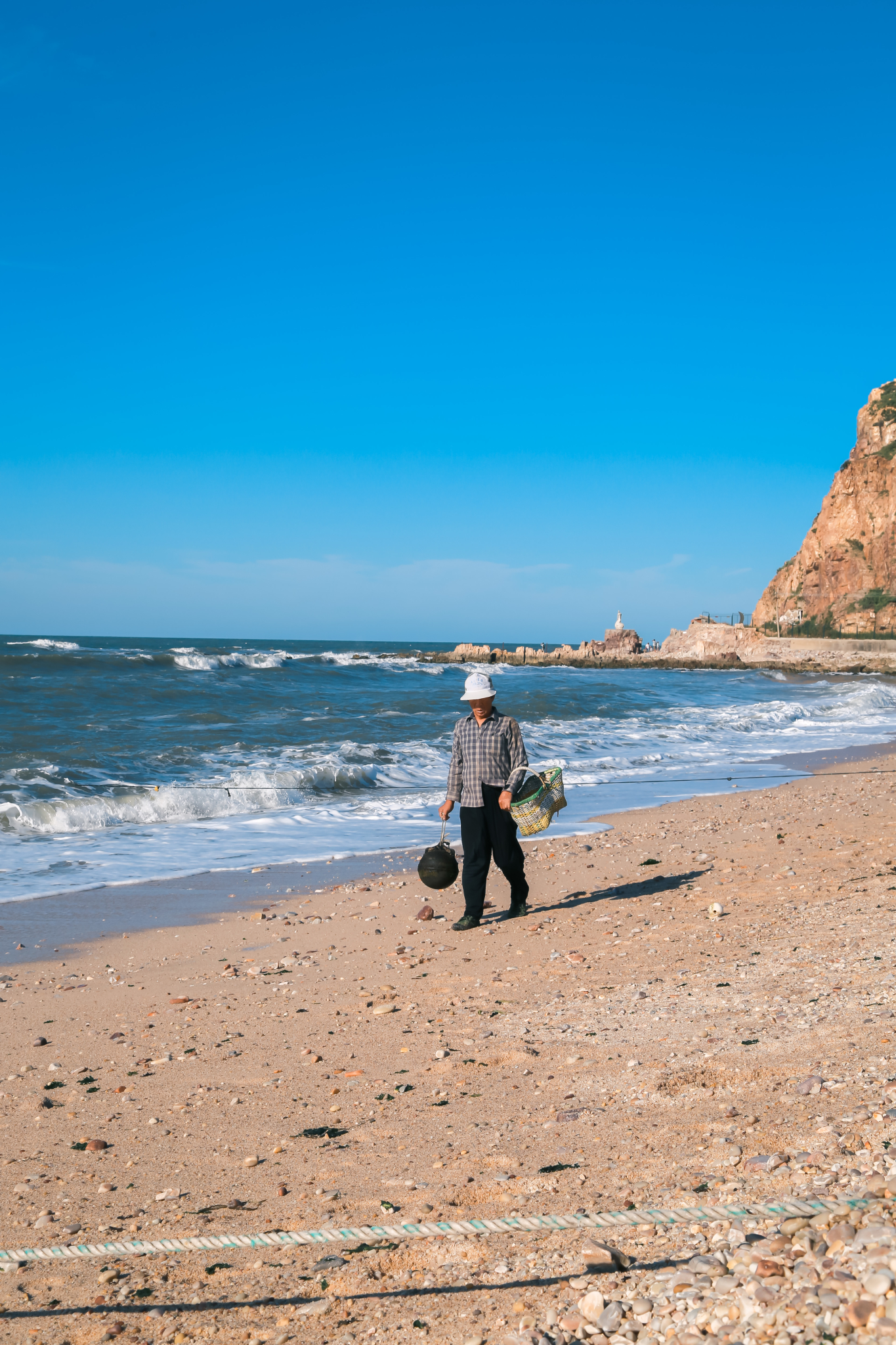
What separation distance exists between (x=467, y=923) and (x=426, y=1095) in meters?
3.03

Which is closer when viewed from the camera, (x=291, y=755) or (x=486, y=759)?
(x=486, y=759)

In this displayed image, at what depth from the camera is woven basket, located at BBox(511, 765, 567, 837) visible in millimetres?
6820

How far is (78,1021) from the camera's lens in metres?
5.26

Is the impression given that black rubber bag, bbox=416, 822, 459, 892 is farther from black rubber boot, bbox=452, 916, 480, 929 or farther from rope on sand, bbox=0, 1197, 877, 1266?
rope on sand, bbox=0, 1197, 877, 1266

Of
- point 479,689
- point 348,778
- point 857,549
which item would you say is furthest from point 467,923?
point 857,549

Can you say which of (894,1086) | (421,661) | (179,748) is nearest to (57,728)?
(179,748)

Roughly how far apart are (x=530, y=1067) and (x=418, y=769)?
495 inches

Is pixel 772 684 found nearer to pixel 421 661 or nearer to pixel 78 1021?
pixel 421 661

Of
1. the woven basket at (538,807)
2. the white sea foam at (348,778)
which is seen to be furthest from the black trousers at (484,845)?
the white sea foam at (348,778)

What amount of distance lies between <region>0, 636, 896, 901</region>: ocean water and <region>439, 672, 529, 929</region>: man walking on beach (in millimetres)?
3485

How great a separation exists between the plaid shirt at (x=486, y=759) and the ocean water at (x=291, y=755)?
3.57 metres

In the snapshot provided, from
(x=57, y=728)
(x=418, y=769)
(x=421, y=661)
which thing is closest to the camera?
(x=418, y=769)

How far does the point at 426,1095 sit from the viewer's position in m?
3.96

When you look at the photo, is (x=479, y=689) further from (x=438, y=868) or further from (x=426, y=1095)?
(x=426, y=1095)
